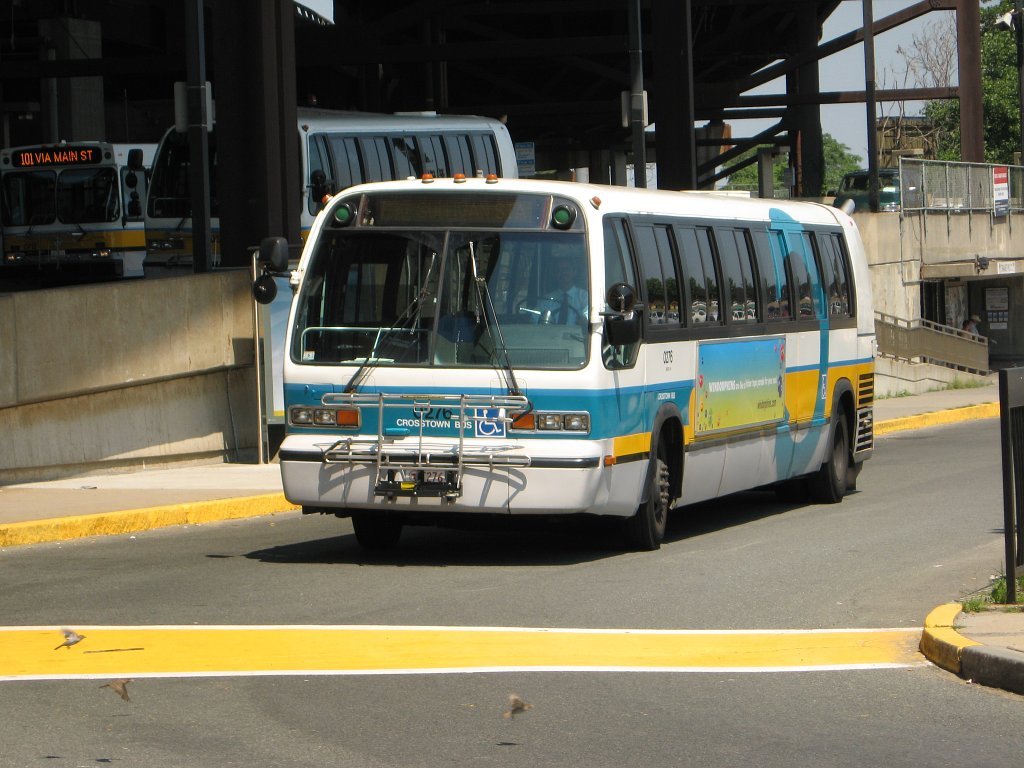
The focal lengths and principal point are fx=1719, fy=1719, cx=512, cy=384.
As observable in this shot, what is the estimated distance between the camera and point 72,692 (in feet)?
25.0

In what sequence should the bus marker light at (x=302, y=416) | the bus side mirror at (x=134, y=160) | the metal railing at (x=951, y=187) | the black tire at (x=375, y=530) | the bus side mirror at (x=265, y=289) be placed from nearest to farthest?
the bus marker light at (x=302, y=416), the black tire at (x=375, y=530), the bus side mirror at (x=265, y=289), the bus side mirror at (x=134, y=160), the metal railing at (x=951, y=187)

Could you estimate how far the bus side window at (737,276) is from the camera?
14508 mm

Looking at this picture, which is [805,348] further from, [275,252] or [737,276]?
[275,252]

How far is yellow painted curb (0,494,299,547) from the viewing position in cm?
1378

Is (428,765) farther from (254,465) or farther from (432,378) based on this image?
(254,465)

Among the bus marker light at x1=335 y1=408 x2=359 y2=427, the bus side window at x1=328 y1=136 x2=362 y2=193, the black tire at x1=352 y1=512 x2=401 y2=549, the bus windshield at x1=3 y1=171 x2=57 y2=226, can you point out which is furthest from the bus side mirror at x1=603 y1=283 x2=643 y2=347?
the bus windshield at x1=3 y1=171 x2=57 y2=226

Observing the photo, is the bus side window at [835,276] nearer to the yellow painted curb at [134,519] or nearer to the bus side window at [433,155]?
the yellow painted curb at [134,519]

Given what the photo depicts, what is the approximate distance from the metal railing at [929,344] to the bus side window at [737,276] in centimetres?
2284

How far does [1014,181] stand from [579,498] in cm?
4032

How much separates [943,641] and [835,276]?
960 cm

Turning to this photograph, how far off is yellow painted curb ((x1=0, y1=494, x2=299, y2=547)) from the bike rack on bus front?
3.29 meters

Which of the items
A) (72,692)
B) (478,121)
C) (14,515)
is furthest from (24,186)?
(72,692)

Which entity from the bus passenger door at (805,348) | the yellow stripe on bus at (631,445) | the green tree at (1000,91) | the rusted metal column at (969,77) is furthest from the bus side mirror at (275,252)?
the green tree at (1000,91)

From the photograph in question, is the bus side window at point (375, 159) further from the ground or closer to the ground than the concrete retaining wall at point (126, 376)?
further from the ground
